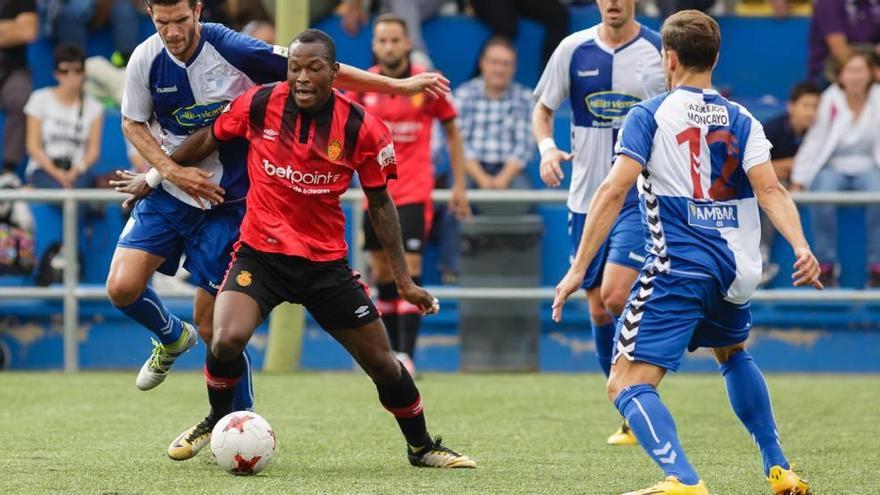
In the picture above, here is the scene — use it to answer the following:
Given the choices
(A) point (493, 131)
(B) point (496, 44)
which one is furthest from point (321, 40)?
(B) point (496, 44)

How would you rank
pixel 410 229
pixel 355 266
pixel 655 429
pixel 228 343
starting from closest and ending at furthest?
pixel 655 429 < pixel 228 343 < pixel 410 229 < pixel 355 266

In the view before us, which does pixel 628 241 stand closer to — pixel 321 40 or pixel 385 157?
pixel 385 157

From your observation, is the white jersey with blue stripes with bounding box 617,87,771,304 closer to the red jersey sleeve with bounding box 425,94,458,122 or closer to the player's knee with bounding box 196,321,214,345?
the player's knee with bounding box 196,321,214,345

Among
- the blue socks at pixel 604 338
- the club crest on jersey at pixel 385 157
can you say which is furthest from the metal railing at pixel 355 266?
the club crest on jersey at pixel 385 157

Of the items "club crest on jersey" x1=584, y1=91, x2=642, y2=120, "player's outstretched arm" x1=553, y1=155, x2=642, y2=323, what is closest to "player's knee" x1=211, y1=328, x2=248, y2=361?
"player's outstretched arm" x1=553, y1=155, x2=642, y2=323

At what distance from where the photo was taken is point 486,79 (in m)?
13.7

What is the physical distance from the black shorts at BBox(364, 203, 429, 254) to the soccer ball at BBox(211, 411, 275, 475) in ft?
15.5

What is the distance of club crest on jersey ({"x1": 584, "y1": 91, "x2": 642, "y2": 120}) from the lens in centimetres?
844

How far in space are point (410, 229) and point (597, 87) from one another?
10.7 ft

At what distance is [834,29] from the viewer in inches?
564

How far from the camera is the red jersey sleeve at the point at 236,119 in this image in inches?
267

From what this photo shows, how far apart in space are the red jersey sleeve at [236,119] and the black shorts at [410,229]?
4505 millimetres

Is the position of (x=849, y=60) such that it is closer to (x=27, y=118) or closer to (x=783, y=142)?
(x=783, y=142)

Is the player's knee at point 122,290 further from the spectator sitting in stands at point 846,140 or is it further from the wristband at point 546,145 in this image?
the spectator sitting in stands at point 846,140
